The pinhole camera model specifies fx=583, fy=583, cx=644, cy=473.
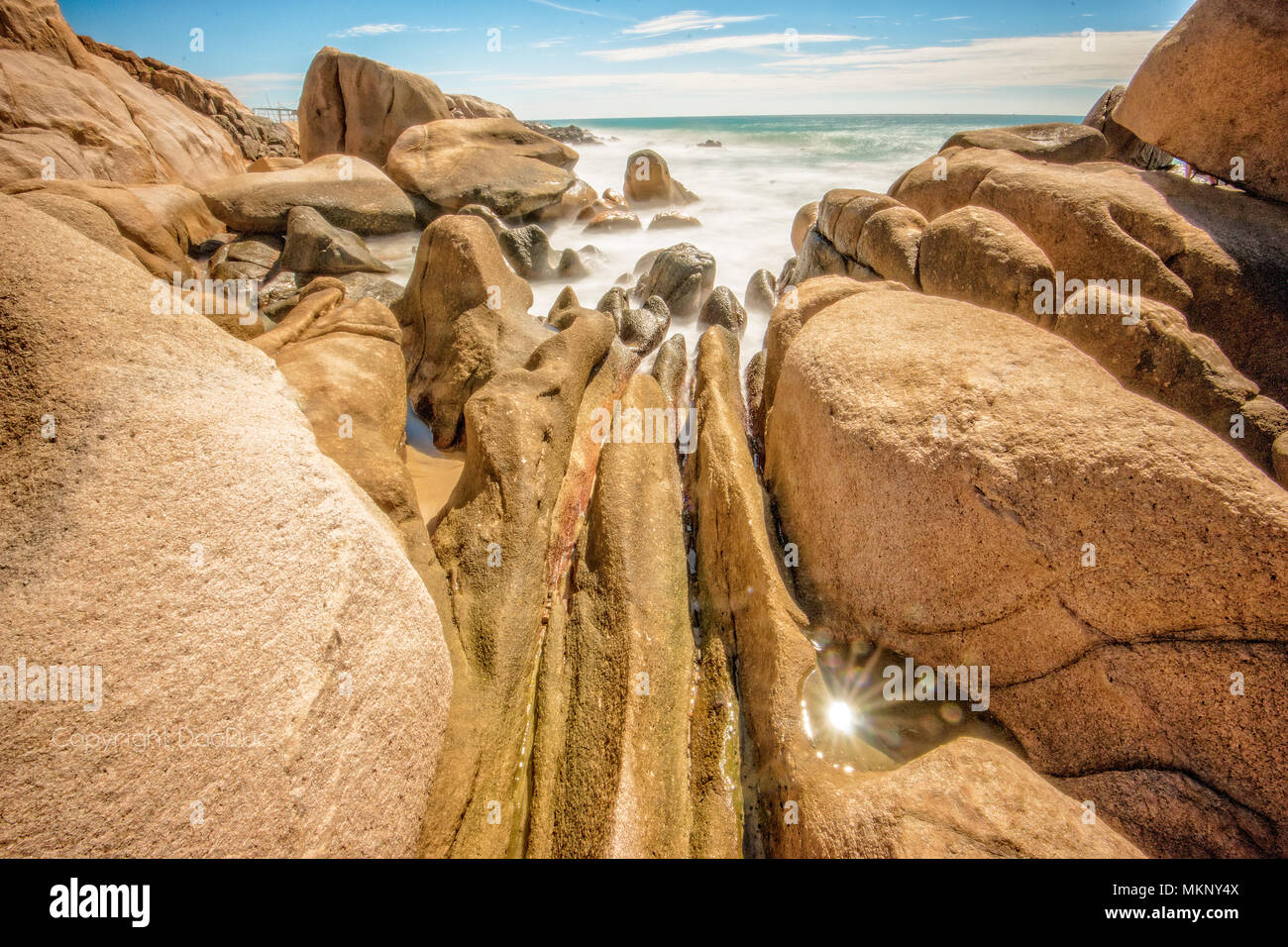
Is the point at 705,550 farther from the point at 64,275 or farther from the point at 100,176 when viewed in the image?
the point at 100,176

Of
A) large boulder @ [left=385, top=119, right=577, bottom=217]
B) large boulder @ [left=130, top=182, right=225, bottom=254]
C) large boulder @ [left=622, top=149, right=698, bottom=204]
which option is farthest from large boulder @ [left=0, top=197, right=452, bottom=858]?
large boulder @ [left=622, top=149, right=698, bottom=204]

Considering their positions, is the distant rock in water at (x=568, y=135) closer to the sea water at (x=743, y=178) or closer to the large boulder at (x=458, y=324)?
the sea water at (x=743, y=178)

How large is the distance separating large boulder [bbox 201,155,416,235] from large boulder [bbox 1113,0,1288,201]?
11.6m

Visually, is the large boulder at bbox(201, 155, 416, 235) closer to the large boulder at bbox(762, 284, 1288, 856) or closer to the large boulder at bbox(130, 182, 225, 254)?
the large boulder at bbox(130, 182, 225, 254)

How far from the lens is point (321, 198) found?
10.8 m

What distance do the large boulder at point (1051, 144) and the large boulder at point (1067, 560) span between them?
5.20 meters

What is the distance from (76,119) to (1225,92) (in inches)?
608

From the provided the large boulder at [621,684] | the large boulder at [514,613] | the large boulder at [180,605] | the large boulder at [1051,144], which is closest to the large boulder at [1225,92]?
the large boulder at [1051,144]

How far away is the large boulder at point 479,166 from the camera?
12.9 metres

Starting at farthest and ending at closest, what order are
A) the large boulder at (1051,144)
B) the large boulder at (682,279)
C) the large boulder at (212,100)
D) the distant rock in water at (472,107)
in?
the distant rock in water at (472,107), the large boulder at (212,100), the large boulder at (682,279), the large boulder at (1051,144)

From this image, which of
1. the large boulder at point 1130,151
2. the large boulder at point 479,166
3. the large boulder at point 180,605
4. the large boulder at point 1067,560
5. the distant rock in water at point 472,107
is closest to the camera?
the large boulder at point 180,605

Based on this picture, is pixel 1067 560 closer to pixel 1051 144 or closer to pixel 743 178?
pixel 1051 144

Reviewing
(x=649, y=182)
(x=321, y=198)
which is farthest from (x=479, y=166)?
(x=649, y=182)
